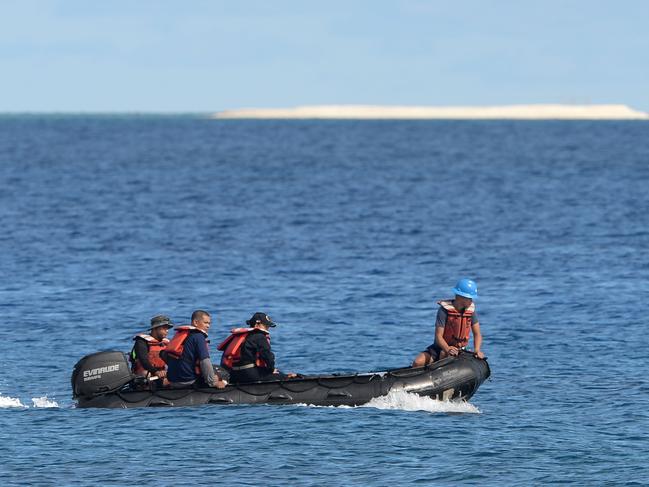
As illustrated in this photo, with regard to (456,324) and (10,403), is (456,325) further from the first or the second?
(10,403)

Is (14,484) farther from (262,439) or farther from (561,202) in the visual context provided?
(561,202)

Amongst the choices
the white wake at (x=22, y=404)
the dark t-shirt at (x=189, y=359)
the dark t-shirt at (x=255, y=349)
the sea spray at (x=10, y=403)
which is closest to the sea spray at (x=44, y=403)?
the white wake at (x=22, y=404)

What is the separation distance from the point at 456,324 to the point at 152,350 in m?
5.66

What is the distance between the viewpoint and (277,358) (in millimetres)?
27469

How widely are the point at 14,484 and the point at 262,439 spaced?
429cm

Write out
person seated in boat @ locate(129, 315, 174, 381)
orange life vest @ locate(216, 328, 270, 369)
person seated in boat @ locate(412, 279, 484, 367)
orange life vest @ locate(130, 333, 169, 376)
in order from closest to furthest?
orange life vest @ locate(216, 328, 270, 369) → person seated in boat @ locate(129, 315, 174, 381) → person seated in boat @ locate(412, 279, 484, 367) → orange life vest @ locate(130, 333, 169, 376)

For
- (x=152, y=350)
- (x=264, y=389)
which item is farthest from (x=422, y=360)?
(x=152, y=350)

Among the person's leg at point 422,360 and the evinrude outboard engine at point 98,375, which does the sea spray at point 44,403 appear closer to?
the evinrude outboard engine at point 98,375

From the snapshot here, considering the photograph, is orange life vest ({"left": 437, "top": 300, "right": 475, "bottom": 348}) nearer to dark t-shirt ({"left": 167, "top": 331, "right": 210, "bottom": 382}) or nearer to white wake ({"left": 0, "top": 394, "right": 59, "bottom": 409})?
dark t-shirt ({"left": 167, "top": 331, "right": 210, "bottom": 382})

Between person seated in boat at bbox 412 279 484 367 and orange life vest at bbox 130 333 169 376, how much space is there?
4740 mm

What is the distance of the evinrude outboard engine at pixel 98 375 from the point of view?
2203 cm

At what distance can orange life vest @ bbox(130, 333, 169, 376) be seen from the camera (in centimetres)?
2222

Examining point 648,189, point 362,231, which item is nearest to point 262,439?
point 362,231

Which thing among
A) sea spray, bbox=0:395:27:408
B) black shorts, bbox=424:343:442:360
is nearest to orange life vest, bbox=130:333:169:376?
sea spray, bbox=0:395:27:408
